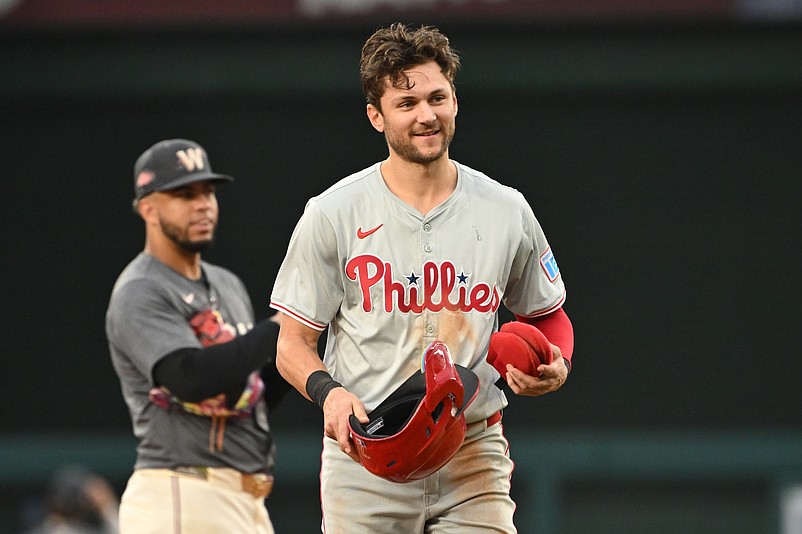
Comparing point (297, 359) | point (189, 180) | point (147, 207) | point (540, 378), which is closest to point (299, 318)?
point (297, 359)

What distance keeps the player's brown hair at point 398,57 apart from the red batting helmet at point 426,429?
0.68 meters

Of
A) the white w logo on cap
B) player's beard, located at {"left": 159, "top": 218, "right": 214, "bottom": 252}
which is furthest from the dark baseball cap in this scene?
player's beard, located at {"left": 159, "top": 218, "right": 214, "bottom": 252}

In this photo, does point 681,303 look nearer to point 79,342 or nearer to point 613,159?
point 613,159

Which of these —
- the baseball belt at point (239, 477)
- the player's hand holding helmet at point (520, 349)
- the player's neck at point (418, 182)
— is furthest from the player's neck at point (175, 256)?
the player's hand holding helmet at point (520, 349)

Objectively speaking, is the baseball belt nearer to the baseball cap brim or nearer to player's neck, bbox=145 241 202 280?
player's neck, bbox=145 241 202 280

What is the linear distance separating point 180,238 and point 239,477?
82 centimetres

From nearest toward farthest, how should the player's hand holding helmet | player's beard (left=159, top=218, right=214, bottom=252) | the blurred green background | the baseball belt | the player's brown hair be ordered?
1. the player's hand holding helmet
2. the player's brown hair
3. the baseball belt
4. player's beard (left=159, top=218, right=214, bottom=252)
5. the blurred green background

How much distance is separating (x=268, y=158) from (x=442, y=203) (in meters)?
4.96

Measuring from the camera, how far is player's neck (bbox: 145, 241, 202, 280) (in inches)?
172

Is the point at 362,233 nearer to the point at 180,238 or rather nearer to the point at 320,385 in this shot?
the point at 320,385

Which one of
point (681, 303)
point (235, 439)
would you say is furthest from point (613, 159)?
point (235, 439)

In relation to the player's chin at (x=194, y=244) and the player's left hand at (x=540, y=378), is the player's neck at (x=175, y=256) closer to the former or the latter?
the player's chin at (x=194, y=244)

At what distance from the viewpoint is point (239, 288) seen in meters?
4.62

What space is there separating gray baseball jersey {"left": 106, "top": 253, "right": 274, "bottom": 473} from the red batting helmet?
1.26 m
